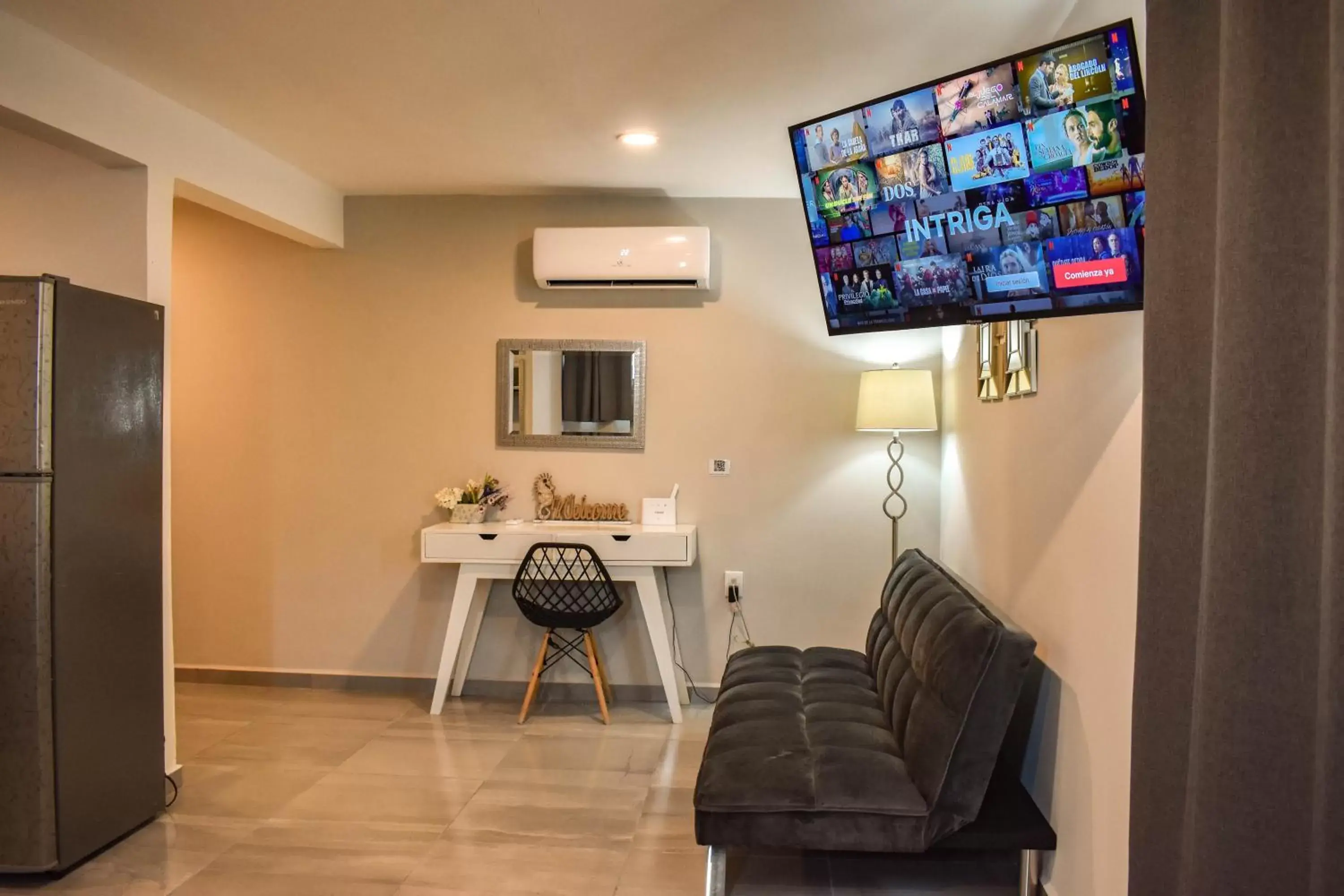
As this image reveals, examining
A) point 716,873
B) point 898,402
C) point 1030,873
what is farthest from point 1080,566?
point 898,402

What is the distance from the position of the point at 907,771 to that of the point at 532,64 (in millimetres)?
2439

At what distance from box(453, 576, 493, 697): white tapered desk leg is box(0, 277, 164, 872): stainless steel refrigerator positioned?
5.60 feet

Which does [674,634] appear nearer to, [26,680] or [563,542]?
[563,542]

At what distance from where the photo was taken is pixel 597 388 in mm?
4664

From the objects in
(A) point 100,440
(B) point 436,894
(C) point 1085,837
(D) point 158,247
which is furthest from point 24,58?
(C) point 1085,837

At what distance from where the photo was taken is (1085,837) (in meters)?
2.24

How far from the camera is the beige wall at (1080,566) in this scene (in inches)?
79.9

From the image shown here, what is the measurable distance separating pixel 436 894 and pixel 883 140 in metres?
2.44

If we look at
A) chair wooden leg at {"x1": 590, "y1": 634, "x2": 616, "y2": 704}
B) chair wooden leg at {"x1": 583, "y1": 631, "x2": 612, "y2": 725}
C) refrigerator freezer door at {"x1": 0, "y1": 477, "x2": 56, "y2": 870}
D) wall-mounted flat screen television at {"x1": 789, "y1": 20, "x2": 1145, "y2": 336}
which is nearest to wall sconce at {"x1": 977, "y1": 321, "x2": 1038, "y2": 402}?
wall-mounted flat screen television at {"x1": 789, "y1": 20, "x2": 1145, "y2": 336}

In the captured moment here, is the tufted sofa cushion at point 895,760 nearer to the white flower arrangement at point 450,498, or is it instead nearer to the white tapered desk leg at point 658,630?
the white tapered desk leg at point 658,630

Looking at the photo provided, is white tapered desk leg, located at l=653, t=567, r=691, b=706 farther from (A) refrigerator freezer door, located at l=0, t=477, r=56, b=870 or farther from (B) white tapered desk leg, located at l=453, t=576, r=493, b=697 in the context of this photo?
(A) refrigerator freezer door, located at l=0, t=477, r=56, b=870

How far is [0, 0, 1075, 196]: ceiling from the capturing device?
2.61 metres

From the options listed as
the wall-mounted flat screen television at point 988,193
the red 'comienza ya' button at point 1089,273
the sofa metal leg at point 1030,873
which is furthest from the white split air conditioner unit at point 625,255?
the sofa metal leg at point 1030,873

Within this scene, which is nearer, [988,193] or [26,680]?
[988,193]
